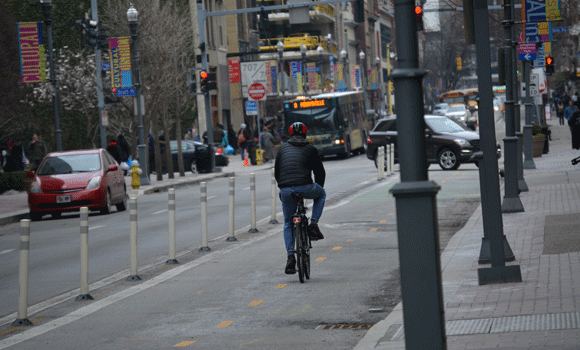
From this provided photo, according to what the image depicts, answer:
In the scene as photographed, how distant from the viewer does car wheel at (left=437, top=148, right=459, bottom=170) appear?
32375mm

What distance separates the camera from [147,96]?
4172 centimetres

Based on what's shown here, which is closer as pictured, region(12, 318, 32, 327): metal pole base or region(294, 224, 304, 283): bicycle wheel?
region(12, 318, 32, 327): metal pole base

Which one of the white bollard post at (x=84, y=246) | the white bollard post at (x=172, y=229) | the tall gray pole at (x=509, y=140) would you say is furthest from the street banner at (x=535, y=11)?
the white bollard post at (x=84, y=246)

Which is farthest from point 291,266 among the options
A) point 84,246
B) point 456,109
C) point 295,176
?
point 456,109

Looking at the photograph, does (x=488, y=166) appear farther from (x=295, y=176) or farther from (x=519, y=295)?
(x=295, y=176)

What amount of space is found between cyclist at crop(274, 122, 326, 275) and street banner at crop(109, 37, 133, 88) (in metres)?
23.3

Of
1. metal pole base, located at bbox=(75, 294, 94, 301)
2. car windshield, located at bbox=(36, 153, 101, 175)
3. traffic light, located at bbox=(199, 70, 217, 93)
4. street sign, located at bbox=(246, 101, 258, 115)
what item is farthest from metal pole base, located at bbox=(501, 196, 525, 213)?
street sign, located at bbox=(246, 101, 258, 115)

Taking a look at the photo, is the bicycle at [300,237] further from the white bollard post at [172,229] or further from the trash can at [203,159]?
the trash can at [203,159]

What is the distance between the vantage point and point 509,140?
15.6 m

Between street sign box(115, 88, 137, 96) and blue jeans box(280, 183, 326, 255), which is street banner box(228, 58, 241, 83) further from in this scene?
blue jeans box(280, 183, 326, 255)

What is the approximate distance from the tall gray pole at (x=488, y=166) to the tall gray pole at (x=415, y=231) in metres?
5.29

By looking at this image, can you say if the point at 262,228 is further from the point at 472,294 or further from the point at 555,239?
the point at 472,294

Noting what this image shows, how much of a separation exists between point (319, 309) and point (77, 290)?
369 centimetres

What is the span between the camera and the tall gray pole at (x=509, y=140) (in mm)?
15617
